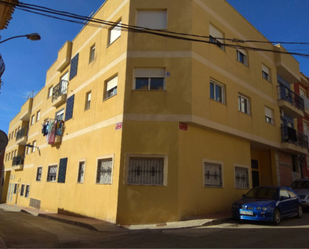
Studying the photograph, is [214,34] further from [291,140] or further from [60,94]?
[60,94]

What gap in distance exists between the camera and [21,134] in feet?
94.7

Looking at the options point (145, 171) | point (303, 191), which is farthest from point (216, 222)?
point (303, 191)

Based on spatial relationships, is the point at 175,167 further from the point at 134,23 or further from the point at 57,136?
the point at 57,136

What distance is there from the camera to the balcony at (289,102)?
58.7 ft

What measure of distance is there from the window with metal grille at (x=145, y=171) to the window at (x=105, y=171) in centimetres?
111

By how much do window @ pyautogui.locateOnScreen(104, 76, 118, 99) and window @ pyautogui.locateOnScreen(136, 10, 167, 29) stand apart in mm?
2729

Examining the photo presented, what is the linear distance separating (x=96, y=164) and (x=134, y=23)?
257 inches

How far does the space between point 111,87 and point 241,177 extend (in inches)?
315

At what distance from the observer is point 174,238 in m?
7.39

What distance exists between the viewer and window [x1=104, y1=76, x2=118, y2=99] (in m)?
12.2

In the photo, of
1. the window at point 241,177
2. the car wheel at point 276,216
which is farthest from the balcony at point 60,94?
the car wheel at point 276,216

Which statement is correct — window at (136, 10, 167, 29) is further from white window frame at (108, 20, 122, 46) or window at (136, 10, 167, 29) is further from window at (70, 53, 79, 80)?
window at (70, 53, 79, 80)

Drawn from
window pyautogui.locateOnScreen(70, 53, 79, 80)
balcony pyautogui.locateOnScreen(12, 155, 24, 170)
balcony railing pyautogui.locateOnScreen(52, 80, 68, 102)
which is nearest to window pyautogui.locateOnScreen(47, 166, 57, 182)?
balcony railing pyautogui.locateOnScreen(52, 80, 68, 102)

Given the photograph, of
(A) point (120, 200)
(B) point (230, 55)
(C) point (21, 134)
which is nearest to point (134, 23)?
(B) point (230, 55)
